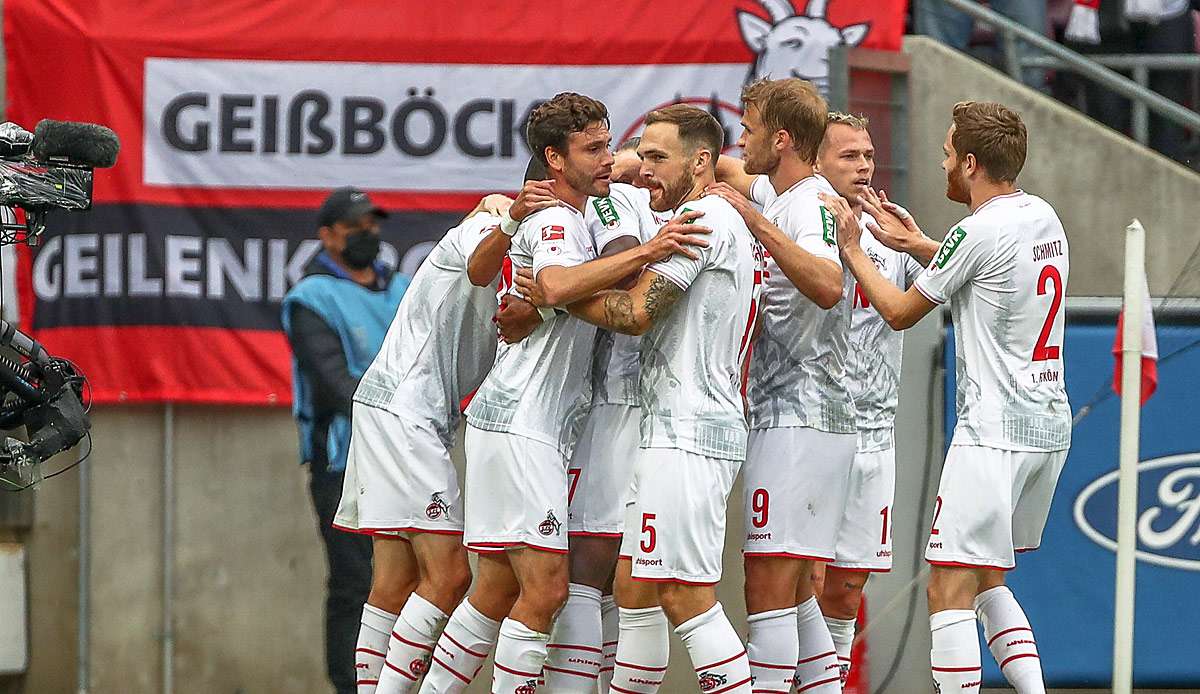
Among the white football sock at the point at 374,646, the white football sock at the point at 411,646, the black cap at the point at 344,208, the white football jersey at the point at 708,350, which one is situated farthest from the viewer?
the black cap at the point at 344,208

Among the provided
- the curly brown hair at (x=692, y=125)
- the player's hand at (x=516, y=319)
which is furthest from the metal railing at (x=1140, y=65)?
the player's hand at (x=516, y=319)

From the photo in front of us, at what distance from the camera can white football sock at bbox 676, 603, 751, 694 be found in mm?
5742

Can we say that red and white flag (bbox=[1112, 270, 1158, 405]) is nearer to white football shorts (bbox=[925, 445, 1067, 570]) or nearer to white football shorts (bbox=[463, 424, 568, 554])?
white football shorts (bbox=[925, 445, 1067, 570])

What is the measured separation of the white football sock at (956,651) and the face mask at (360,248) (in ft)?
10.4

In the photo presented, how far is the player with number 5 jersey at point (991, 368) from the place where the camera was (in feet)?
19.7

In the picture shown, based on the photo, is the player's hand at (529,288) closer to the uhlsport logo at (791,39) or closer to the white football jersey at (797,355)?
the white football jersey at (797,355)

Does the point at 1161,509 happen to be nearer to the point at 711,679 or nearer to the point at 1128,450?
the point at 1128,450

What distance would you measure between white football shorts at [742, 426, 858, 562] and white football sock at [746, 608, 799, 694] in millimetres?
212

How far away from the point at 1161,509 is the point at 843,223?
8.25 ft

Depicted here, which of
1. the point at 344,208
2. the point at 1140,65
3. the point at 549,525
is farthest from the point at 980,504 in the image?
the point at 1140,65

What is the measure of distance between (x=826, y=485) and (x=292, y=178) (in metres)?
3.77

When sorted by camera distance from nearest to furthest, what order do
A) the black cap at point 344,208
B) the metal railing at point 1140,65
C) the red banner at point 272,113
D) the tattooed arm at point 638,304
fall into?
the tattooed arm at point 638,304, the black cap at point 344,208, the red banner at point 272,113, the metal railing at point 1140,65

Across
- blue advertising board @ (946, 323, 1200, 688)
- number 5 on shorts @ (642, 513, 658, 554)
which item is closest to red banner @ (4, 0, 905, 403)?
blue advertising board @ (946, 323, 1200, 688)

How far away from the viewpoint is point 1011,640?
6.16m
